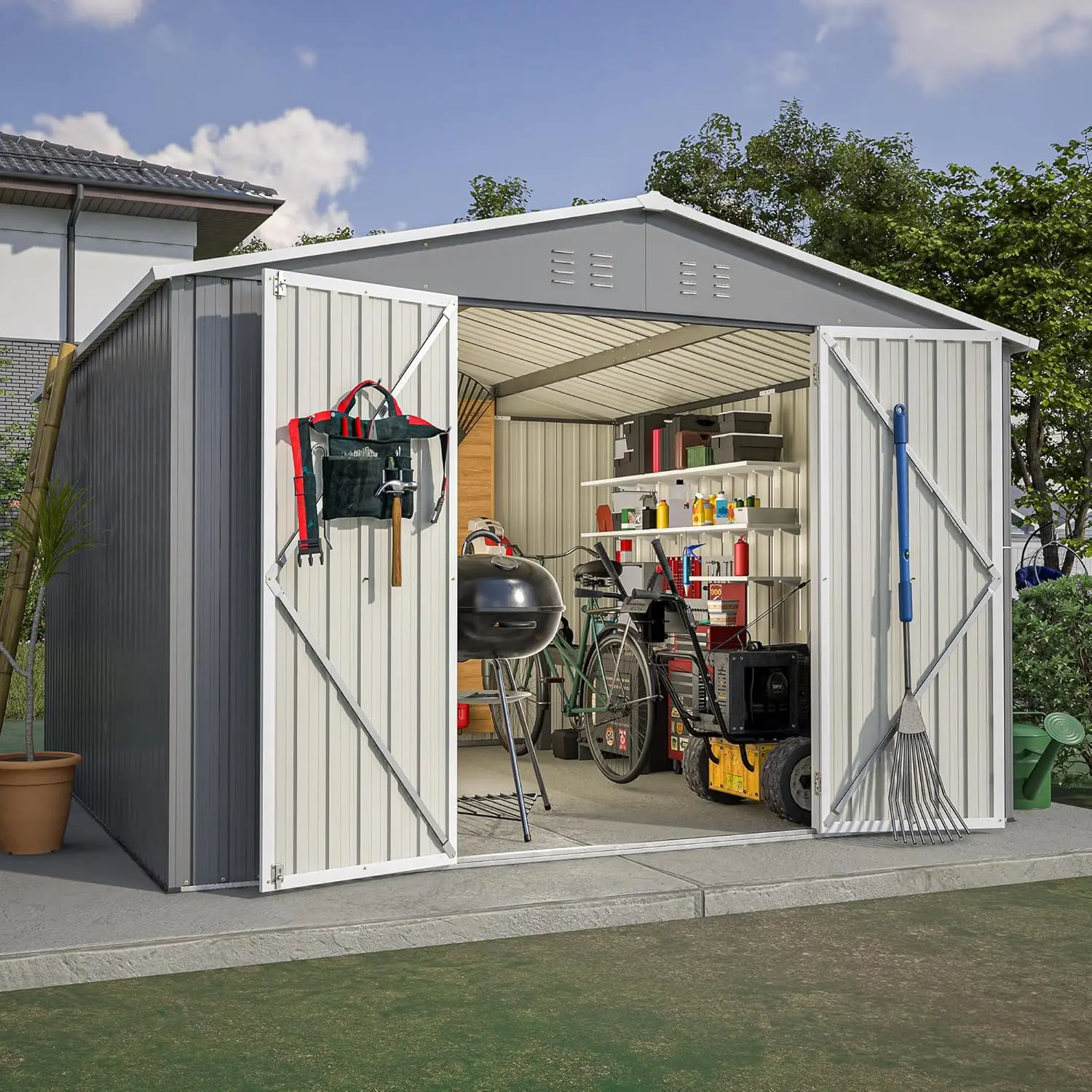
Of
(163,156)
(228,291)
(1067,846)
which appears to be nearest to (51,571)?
(228,291)

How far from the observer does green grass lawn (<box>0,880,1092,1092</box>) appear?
12.5 feet

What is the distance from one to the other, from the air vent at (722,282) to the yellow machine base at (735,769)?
2281mm

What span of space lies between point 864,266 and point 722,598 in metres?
8.30

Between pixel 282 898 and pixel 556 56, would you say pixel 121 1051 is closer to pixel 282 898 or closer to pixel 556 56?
pixel 282 898

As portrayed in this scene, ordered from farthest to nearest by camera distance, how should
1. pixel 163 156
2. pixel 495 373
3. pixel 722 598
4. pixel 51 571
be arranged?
pixel 163 156, pixel 495 373, pixel 722 598, pixel 51 571

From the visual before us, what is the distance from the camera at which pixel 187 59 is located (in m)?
30.6

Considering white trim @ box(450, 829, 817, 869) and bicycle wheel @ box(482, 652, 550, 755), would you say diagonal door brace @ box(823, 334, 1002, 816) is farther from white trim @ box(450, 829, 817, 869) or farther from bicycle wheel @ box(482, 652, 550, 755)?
bicycle wheel @ box(482, 652, 550, 755)

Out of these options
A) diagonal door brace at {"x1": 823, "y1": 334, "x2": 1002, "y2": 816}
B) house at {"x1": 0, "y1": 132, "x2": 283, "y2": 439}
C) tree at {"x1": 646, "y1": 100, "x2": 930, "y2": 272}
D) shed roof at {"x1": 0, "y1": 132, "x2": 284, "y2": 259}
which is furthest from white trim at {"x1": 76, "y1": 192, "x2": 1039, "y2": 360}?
tree at {"x1": 646, "y1": 100, "x2": 930, "y2": 272}

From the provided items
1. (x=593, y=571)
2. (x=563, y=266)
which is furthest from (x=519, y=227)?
(x=593, y=571)

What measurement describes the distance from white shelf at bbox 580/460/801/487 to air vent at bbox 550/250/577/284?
8.29 ft

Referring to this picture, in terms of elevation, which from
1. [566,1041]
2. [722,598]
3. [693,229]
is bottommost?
[566,1041]

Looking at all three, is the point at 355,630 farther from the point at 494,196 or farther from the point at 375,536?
the point at 494,196

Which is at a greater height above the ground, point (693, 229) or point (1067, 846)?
point (693, 229)

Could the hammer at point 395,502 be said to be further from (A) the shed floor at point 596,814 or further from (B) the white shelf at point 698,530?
(B) the white shelf at point 698,530
